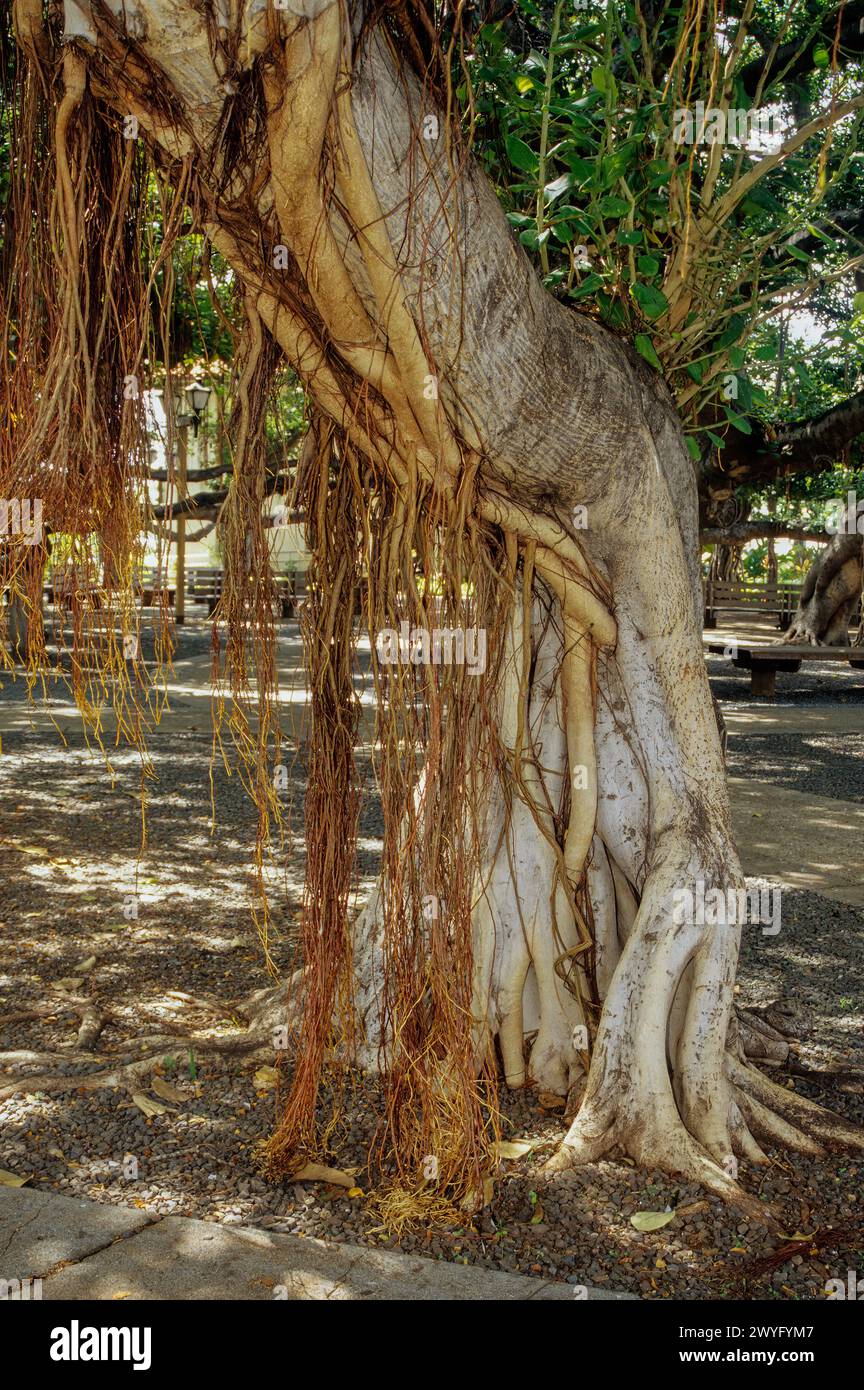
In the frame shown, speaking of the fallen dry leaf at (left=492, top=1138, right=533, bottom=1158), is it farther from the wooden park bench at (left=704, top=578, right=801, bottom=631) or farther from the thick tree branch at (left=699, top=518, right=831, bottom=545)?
the wooden park bench at (left=704, top=578, right=801, bottom=631)

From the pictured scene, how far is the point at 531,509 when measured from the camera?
3.29 meters

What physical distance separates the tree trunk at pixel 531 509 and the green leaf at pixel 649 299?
144 millimetres

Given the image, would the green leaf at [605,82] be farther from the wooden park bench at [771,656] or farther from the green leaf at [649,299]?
the wooden park bench at [771,656]

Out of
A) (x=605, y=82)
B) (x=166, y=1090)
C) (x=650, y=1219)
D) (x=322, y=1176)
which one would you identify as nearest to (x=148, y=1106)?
(x=166, y=1090)

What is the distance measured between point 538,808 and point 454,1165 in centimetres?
104

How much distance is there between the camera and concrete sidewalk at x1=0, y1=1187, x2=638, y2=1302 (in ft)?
8.93

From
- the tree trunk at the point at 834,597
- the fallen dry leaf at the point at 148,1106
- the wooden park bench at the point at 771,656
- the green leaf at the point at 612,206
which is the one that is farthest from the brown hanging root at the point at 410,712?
the tree trunk at the point at 834,597

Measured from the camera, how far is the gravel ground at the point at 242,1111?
3.03 meters

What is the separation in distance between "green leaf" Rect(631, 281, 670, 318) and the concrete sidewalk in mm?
2470

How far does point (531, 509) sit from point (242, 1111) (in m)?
1.96

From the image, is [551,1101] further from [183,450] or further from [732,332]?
[732,332]

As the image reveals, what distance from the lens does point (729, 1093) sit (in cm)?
352

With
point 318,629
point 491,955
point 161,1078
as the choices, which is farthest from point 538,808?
point 161,1078

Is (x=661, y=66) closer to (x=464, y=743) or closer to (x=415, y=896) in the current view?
(x=464, y=743)
